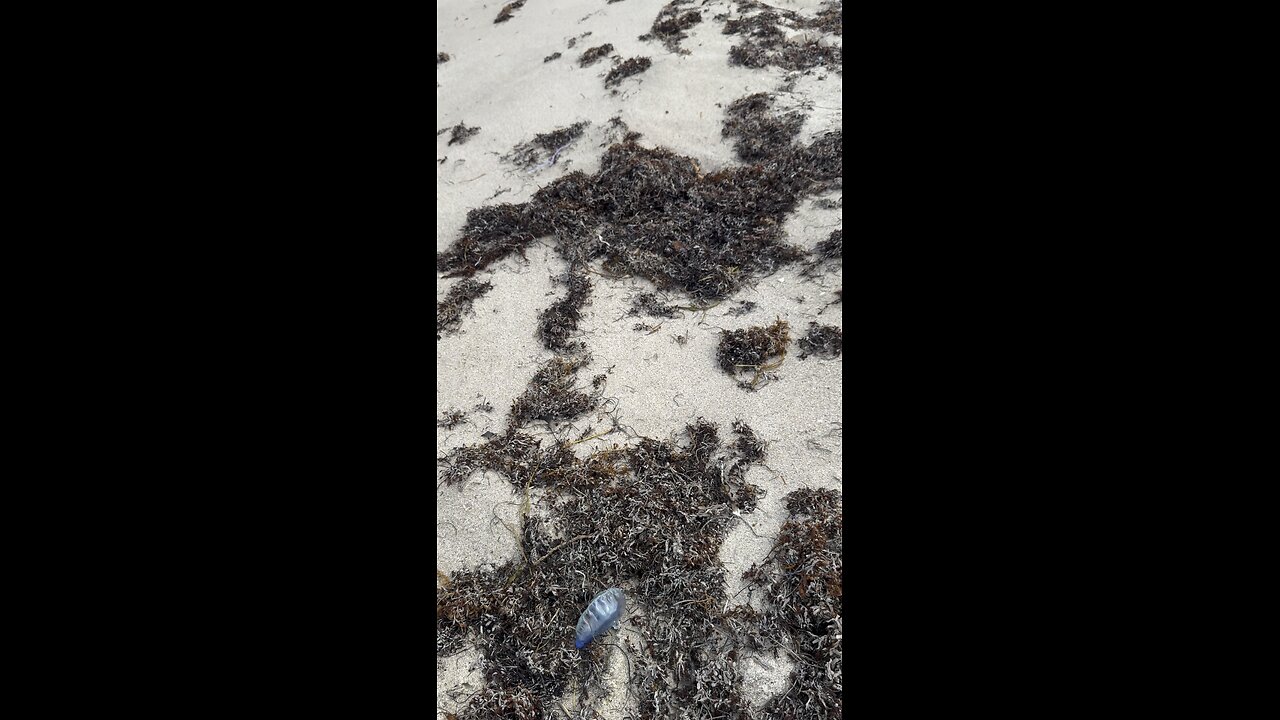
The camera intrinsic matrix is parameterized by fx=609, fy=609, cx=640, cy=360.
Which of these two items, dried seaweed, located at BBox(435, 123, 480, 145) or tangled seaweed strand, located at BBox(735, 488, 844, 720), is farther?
dried seaweed, located at BBox(435, 123, 480, 145)

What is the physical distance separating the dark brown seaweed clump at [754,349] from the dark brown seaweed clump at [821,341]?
12 cm

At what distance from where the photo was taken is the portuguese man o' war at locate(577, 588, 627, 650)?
2809mm

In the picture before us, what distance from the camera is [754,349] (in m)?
4.01

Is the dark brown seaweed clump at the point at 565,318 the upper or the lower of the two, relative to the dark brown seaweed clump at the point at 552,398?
upper

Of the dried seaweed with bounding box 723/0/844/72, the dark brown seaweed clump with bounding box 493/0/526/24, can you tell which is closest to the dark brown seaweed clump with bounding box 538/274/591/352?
the dried seaweed with bounding box 723/0/844/72

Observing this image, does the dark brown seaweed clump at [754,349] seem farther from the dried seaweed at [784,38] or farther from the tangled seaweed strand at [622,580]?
the dried seaweed at [784,38]

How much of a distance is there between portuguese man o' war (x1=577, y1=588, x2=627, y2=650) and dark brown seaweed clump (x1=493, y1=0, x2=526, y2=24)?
36.2 ft

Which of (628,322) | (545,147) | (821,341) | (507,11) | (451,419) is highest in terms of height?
(507,11)

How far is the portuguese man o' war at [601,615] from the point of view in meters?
2.81

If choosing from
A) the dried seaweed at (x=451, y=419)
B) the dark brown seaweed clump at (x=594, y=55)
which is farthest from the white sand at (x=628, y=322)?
the dark brown seaweed clump at (x=594, y=55)

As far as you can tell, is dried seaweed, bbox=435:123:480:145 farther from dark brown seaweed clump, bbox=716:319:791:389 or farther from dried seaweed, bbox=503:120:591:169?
dark brown seaweed clump, bbox=716:319:791:389

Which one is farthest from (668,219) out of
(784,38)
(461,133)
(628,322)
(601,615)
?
(784,38)

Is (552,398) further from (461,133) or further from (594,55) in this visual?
(594,55)

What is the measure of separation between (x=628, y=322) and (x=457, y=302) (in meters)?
1.43
